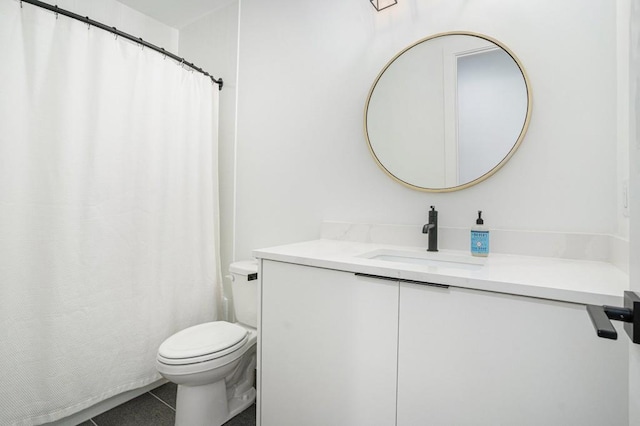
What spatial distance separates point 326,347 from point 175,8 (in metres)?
2.58

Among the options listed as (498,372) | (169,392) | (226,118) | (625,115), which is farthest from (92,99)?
(625,115)

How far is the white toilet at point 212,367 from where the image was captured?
137 centimetres

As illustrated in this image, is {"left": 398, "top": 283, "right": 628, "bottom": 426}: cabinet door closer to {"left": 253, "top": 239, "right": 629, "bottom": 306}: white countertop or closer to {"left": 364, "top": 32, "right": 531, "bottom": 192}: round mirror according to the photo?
{"left": 253, "top": 239, "right": 629, "bottom": 306}: white countertop

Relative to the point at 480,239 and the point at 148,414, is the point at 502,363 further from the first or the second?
the point at 148,414

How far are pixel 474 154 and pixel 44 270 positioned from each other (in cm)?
205

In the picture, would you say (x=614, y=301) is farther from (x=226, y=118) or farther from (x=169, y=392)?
(x=226, y=118)

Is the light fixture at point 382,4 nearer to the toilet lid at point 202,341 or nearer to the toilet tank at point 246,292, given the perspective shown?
the toilet tank at point 246,292

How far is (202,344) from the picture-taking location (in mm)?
1452

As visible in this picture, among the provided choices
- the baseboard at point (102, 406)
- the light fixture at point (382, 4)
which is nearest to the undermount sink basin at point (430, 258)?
the light fixture at point (382, 4)

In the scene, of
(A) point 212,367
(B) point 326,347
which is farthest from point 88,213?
(B) point 326,347

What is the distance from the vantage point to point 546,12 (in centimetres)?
124

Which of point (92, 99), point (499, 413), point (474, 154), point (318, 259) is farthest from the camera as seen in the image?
point (92, 99)

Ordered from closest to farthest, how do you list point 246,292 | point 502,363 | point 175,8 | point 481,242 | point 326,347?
point 502,363, point 326,347, point 481,242, point 246,292, point 175,8

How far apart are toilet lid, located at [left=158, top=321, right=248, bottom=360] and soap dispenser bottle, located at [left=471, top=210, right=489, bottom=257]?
1196mm
